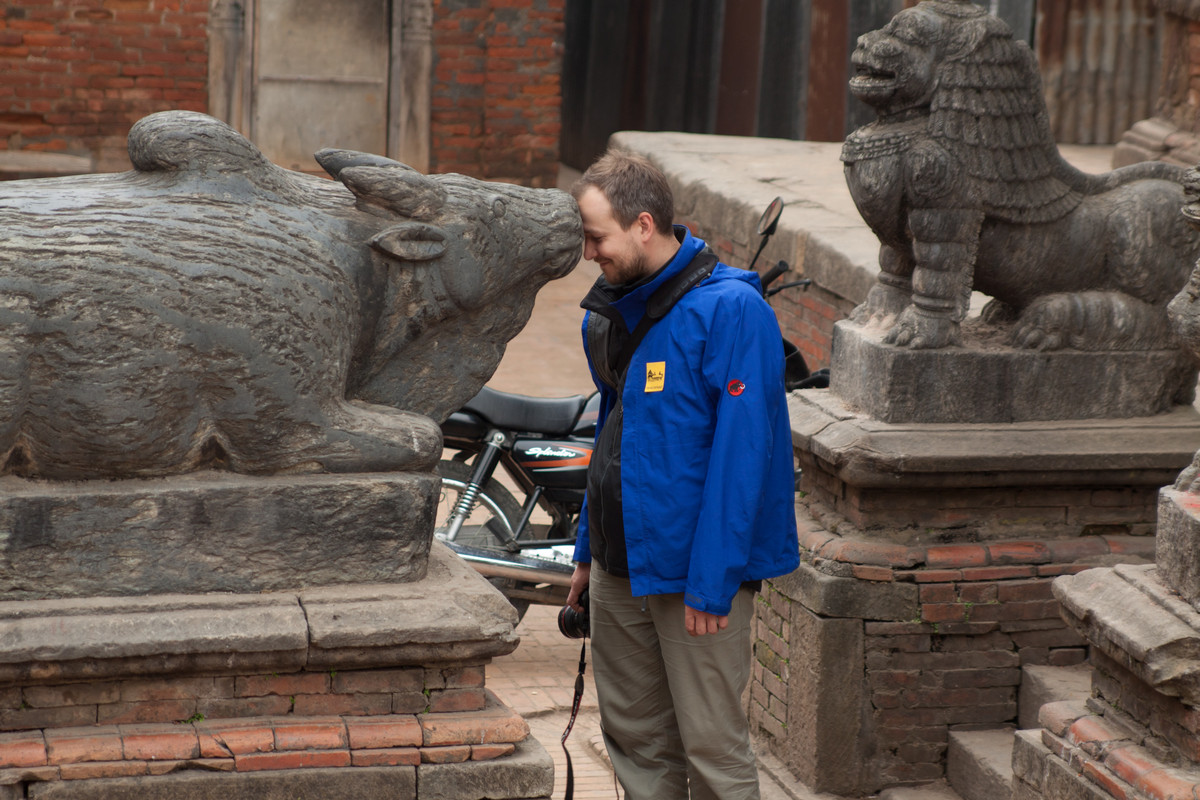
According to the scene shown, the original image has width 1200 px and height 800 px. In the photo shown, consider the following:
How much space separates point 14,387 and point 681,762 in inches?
72.4

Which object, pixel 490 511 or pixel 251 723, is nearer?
pixel 251 723

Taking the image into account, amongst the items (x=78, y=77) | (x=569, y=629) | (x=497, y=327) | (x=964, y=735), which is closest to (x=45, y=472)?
A: (x=497, y=327)

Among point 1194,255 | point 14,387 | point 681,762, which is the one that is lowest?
point 681,762

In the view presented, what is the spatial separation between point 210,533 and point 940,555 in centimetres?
229

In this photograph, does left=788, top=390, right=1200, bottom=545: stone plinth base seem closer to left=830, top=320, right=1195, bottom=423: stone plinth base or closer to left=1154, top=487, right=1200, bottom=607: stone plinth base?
left=830, top=320, right=1195, bottom=423: stone plinth base

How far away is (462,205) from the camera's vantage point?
337 centimetres

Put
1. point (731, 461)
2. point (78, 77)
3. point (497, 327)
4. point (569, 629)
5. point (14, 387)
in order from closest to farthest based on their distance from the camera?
1. point (14, 387)
2. point (731, 461)
3. point (497, 327)
4. point (569, 629)
5. point (78, 77)

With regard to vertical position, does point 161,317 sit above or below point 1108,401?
above

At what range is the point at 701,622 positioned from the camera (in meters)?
3.29

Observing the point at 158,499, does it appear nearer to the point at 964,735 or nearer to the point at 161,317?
the point at 161,317

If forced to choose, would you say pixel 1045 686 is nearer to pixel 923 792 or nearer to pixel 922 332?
pixel 923 792

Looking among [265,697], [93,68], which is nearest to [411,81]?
[93,68]

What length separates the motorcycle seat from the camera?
5.74 metres

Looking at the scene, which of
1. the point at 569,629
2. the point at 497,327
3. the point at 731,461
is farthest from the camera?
the point at 569,629
